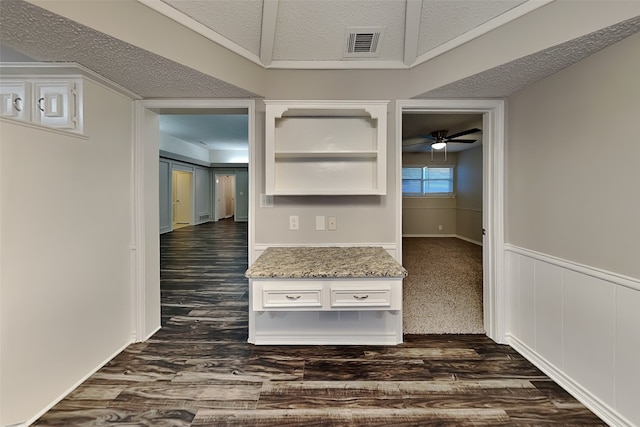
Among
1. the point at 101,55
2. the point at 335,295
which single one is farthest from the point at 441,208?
the point at 101,55

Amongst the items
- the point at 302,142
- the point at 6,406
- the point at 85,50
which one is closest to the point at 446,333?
the point at 302,142

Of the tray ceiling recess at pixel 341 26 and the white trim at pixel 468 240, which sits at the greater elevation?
the tray ceiling recess at pixel 341 26

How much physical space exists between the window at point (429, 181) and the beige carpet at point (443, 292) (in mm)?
2616

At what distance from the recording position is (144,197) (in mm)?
2387

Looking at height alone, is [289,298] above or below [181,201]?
below

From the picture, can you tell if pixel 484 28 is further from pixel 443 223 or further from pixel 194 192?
pixel 194 192

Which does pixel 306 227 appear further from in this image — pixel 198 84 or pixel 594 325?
pixel 594 325

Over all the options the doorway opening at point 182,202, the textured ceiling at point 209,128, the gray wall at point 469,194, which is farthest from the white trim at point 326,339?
the doorway opening at point 182,202

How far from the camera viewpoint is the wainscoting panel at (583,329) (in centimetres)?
143

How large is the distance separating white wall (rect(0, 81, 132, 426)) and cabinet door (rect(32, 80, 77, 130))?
8 centimetres

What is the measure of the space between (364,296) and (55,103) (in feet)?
8.11

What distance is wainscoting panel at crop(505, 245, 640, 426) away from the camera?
1430 mm

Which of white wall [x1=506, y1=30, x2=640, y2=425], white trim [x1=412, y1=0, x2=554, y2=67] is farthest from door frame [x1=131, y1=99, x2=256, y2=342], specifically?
white wall [x1=506, y1=30, x2=640, y2=425]

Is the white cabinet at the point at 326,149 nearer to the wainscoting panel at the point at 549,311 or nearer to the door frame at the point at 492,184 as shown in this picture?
the door frame at the point at 492,184
